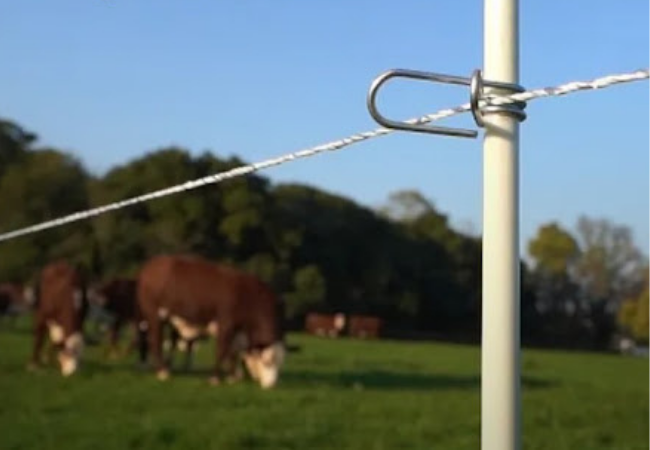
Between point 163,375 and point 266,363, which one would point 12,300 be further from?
point 266,363

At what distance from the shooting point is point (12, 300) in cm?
1716

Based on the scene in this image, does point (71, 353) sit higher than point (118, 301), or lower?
lower

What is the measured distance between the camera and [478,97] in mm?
1028

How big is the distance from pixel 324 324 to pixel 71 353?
1844 cm

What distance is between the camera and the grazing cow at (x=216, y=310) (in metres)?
9.33

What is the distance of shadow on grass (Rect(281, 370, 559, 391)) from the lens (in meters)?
9.44

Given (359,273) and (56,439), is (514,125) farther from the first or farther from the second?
(359,273)

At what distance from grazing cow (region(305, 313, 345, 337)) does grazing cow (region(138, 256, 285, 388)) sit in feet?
55.1

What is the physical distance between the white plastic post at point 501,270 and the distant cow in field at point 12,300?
16111mm

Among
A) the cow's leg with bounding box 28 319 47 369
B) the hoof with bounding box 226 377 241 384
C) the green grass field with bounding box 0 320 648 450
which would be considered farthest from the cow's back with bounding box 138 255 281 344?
the cow's leg with bounding box 28 319 47 369

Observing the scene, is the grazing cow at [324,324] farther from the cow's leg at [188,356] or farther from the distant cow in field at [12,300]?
the cow's leg at [188,356]

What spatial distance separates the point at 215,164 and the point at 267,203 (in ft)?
31.4

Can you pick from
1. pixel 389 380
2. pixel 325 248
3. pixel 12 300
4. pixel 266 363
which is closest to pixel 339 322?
pixel 325 248

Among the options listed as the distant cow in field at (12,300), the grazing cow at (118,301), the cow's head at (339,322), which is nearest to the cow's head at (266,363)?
the grazing cow at (118,301)
